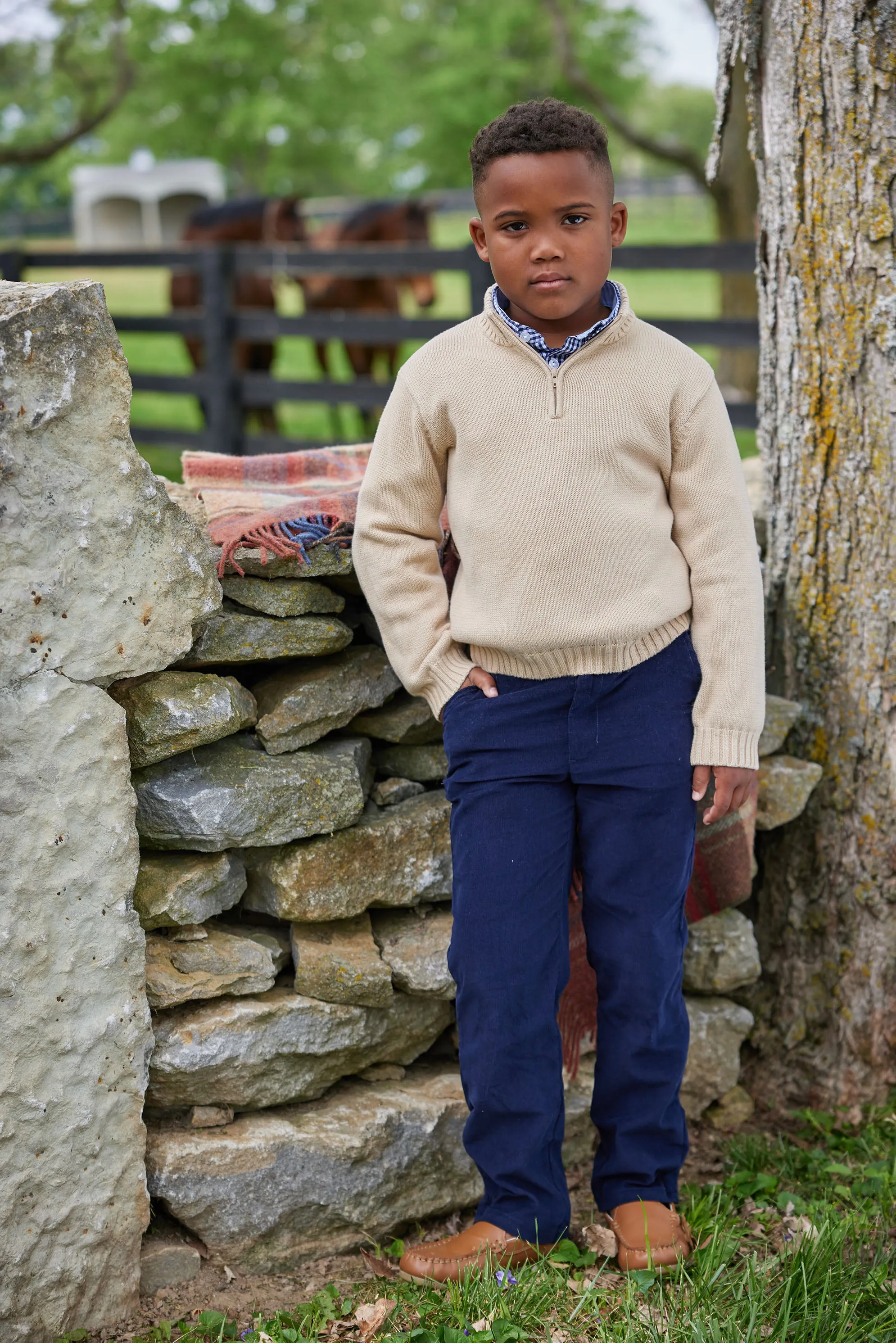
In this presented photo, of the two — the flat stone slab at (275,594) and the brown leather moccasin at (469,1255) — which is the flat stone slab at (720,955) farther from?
the flat stone slab at (275,594)

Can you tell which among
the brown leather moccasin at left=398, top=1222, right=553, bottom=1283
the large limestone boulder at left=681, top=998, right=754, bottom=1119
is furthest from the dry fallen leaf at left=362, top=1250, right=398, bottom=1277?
the large limestone boulder at left=681, top=998, right=754, bottom=1119

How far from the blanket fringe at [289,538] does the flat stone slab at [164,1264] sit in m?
1.31

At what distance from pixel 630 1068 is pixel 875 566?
1210mm

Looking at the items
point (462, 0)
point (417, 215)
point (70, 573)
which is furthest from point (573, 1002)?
point (462, 0)

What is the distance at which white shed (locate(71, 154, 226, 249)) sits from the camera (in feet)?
112

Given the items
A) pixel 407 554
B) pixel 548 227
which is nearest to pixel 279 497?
pixel 407 554

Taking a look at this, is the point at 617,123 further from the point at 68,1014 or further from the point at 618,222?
the point at 68,1014

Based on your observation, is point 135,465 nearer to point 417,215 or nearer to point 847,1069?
point 847,1069

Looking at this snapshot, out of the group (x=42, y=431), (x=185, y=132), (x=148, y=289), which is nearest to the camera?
(x=42, y=431)

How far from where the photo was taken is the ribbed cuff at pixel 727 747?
2174mm

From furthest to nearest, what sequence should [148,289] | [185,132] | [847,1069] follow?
[185,132] < [148,289] < [847,1069]

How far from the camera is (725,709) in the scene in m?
2.18

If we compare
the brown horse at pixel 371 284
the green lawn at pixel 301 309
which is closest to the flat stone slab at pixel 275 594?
the green lawn at pixel 301 309

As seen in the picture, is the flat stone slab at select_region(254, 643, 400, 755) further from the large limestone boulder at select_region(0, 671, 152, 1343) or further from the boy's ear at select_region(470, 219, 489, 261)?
the boy's ear at select_region(470, 219, 489, 261)
